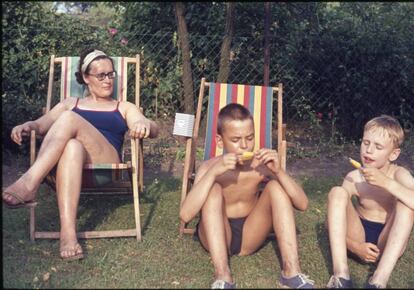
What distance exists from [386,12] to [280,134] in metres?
4.39

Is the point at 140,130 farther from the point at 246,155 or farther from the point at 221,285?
the point at 221,285

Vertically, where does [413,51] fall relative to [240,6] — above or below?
below

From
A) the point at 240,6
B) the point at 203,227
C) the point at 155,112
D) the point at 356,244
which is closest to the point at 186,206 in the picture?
the point at 203,227

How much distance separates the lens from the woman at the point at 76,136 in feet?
11.2

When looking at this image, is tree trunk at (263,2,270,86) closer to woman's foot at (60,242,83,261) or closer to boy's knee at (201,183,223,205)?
boy's knee at (201,183,223,205)

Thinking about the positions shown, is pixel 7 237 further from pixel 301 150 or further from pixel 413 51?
pixel 413 51

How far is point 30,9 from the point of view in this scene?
6.77 metres

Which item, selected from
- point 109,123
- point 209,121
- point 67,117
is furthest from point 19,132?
point 209,121

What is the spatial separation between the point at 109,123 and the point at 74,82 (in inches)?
25.5

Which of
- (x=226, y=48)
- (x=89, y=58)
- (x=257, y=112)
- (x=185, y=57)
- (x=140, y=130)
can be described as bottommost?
(x=140, y=130)

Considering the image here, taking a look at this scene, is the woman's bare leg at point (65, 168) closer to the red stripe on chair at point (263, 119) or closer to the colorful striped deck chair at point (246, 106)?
the colorful striped deck chair at point (246, 106)

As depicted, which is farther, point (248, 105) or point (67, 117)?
point (248, 105)

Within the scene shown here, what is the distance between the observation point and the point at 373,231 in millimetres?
3367

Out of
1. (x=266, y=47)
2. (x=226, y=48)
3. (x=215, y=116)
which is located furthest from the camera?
(x=226, y=48)
